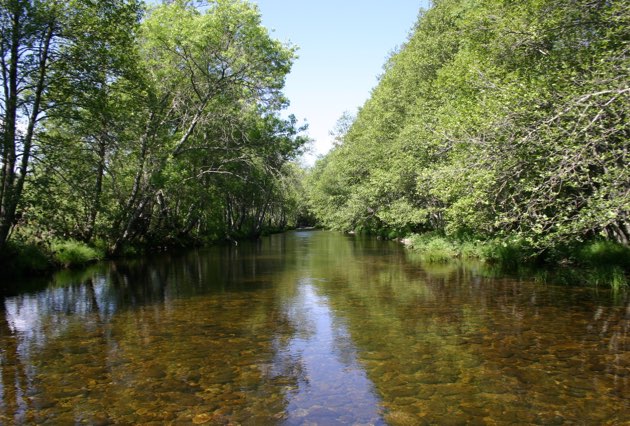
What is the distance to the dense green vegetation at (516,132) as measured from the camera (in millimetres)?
10547

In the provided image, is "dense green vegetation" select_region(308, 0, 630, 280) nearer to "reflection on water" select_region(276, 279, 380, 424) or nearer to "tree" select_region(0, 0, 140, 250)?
"reflection on water" select_region(276, 279, 380, 424)

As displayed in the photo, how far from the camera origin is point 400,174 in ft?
108

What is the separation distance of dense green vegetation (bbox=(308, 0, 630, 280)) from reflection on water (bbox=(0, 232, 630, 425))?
2665mm

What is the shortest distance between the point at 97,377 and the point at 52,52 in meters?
14.9

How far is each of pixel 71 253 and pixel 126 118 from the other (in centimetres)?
746

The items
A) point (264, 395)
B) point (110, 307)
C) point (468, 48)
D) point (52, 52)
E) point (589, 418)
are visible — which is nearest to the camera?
point (589, 418)

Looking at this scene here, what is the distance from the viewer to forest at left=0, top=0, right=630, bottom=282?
11398 millimetres

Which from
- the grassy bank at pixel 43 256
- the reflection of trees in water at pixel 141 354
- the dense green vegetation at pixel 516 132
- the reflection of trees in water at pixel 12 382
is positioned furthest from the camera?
the grassy bank at pixel 43 256

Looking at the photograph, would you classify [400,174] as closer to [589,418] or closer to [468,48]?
[468,48]

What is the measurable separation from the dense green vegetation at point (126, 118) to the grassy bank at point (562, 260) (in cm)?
1312

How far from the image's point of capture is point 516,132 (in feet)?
37.1

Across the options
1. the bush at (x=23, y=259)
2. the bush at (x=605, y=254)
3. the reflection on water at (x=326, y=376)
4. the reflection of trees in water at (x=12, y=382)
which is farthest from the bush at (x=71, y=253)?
the bush at (x=605, y=254)

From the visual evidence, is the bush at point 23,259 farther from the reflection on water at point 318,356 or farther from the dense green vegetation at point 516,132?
the dense green vegetation at point 516,132

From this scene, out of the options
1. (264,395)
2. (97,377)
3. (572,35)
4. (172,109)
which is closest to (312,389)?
(264,395)
